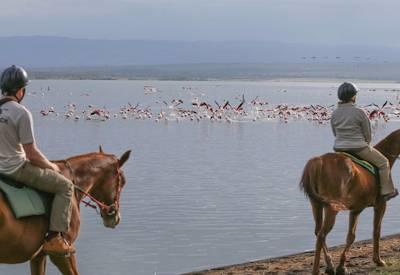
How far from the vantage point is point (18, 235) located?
7973 mm

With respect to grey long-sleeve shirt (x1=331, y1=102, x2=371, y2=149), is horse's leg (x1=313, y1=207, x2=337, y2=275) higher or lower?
lower

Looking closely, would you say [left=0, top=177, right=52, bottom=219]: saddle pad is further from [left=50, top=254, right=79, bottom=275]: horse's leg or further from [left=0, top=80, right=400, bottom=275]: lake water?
[left=0, top=80, right=400, bottom=275]: lake water

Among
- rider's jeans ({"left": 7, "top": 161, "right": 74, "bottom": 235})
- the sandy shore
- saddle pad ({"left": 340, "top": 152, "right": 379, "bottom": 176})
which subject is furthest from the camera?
the sandy shore

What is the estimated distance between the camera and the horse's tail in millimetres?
10562

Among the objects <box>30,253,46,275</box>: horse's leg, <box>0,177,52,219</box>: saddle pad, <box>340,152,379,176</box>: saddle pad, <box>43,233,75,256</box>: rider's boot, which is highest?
<box>0,177,52,219</box>: saddle pad

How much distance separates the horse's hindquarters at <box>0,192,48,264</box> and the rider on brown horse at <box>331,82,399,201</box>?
15.0 feet

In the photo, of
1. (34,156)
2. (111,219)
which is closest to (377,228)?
(111,219)

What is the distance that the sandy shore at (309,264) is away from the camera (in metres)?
11.7

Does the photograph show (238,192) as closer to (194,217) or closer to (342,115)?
(194,217)

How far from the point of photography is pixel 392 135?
39.0 ft

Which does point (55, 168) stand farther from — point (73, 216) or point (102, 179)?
point (102, 179)

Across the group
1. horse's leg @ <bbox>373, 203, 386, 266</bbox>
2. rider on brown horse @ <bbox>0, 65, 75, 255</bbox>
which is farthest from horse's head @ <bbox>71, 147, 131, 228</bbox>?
horse's leg @ <bbox>373, 203, 386, 266</bbox>

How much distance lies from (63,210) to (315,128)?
45730 mm

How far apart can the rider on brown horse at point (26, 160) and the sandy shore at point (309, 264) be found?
14.3 feet
